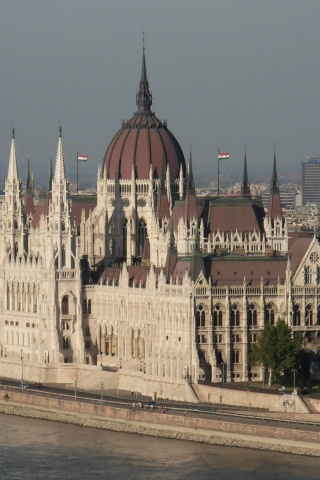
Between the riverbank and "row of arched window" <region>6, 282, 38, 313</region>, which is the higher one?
"row of arched window" <region>6, 282, 38, 313</region>

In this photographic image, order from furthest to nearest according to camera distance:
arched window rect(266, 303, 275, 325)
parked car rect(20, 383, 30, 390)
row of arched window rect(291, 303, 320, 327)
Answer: parked car rect(20, 383, 30, 390), row of arched window rect(291, 303, 320, 327), arched window rect(266, 303, 275, 325)

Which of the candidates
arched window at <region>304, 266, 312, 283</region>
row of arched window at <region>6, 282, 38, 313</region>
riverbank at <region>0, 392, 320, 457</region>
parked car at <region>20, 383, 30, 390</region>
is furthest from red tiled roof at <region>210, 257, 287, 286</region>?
row of arched window at <region>6, 282, 38, 313</region>

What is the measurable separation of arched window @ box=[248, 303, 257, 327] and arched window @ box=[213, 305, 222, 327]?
6.66ft

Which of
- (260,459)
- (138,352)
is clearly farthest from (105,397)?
(260,459)

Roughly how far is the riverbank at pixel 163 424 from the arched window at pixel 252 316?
11688mm

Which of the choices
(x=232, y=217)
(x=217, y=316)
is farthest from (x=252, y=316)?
(x=232, y=217)

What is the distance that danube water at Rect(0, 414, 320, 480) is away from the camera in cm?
15562

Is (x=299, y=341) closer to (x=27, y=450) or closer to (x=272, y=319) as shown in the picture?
(x=272, y=319)

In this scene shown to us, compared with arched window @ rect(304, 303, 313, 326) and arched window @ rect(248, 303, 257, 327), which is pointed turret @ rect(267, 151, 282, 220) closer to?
arched window @ rect(304, 303, 313, 326)

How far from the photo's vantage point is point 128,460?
6309 inches

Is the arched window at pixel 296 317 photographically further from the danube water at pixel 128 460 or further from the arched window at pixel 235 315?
the danube water at pixel 128 460

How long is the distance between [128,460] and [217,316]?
19.6 metres

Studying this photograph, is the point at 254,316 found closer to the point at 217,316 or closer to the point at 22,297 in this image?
the point at 217,316

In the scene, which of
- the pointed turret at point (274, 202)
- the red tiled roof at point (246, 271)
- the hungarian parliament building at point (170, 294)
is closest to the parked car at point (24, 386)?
the hungarian parliament building at point (170, 294)
